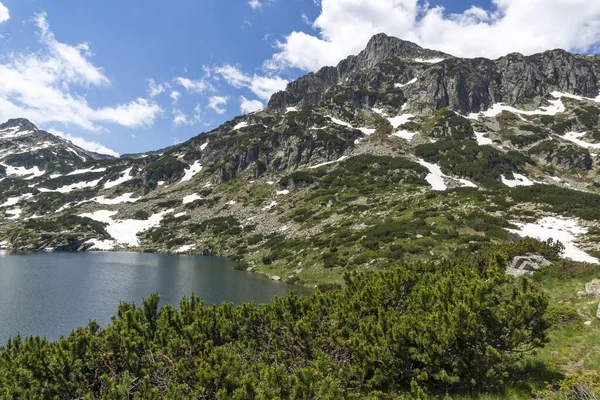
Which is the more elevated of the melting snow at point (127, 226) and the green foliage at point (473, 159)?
the green foliage at point (473, 159)

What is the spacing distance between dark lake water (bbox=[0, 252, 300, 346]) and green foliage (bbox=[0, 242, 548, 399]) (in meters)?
9.51

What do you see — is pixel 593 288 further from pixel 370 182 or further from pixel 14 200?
pixel 14 200

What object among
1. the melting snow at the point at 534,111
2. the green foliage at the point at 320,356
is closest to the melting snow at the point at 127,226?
the green foliage at the point at 320,356

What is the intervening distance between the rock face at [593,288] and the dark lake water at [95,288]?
1537 cm

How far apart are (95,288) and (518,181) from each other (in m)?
99.8

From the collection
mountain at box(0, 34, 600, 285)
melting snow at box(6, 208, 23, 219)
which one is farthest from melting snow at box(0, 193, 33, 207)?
melting snow at box(6, 208, 23, 219)

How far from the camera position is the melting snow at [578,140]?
11172 cm

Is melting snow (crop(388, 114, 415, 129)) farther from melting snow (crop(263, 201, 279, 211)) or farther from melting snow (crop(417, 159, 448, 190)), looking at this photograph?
melting snow (crop(263, 201, 279, 211))

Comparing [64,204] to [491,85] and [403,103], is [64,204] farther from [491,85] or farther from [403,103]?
[491,85]

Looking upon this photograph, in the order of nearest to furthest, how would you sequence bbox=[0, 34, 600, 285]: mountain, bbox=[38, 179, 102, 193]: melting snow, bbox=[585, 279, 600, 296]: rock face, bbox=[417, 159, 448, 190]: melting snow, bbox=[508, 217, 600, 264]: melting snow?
1. bbox=[585, 279, 600, 296]: rock face
2. bbox=[508, 217, 600, 264]: melting snow
3. bbox=[0, 34, 600, 285]: mountain
4. bbox=[417, 159, 448, 190]: melting snow
5. bbox=[38, 179, 102, 193]: melting snow

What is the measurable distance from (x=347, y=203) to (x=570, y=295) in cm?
5717

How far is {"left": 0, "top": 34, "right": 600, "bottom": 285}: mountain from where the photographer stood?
4516cm

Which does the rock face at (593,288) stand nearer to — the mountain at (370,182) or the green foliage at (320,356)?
the green foliage at (320,356)

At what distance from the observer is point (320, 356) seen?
8188 mm
